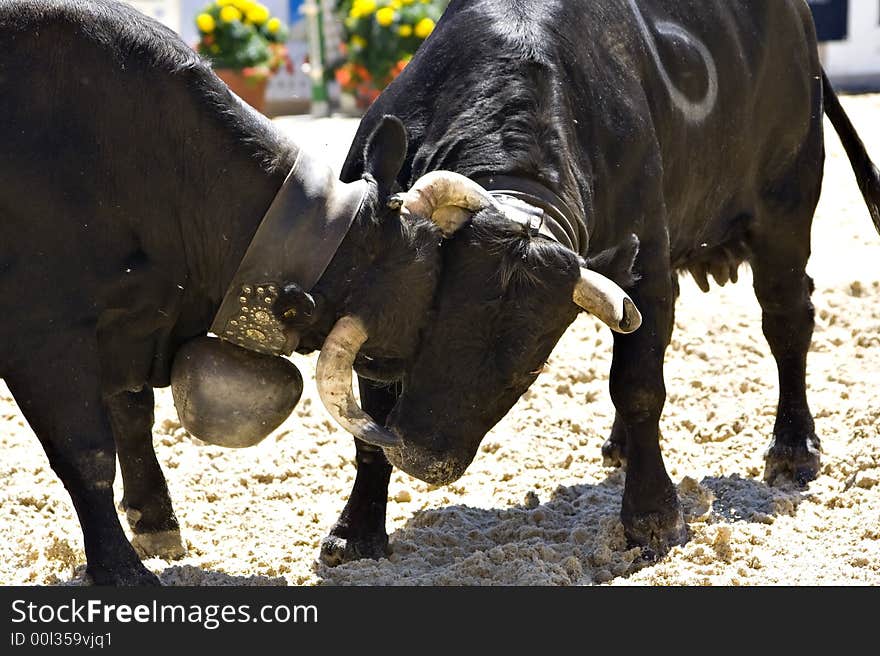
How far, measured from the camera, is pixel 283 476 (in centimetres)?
605

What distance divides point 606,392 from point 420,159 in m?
2.41

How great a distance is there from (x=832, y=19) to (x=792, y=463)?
10691 mm

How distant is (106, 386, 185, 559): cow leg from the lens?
17.2 ft

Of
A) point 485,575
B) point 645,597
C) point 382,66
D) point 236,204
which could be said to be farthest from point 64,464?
point 382,66

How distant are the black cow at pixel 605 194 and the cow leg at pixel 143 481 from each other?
0.57 meters

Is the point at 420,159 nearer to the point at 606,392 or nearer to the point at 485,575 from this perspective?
the point at 485,575

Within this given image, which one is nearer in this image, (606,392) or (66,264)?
(66,264)

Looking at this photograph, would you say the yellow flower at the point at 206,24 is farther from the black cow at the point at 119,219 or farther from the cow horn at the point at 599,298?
the cow horn at the point at 599,298

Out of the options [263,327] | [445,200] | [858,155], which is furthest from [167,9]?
[445,200]

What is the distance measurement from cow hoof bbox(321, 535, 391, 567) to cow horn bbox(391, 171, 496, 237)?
1278 millimetres

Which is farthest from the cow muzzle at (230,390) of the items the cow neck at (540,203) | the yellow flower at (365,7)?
the yellow flower at (365,7)

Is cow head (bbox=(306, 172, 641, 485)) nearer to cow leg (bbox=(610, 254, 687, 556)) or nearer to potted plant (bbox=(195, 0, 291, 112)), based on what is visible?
cow leg (bbox=(610, 254, 687, 556))

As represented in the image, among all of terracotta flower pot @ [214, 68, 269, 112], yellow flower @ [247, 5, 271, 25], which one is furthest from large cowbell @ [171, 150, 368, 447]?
yellow flower @ [247, 5, 271, 25]

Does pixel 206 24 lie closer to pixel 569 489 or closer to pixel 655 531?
pixel 569 489
